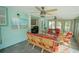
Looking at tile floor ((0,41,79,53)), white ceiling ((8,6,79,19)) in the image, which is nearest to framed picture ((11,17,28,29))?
white ceiling ((8,6,79,19))

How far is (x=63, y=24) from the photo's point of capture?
1838mm

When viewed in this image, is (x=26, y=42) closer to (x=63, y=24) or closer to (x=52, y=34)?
(x=52, y=34)

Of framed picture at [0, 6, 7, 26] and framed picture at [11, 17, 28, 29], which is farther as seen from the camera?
framed picture at [11, 17, 28, 29]

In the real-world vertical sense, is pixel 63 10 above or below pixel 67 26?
above

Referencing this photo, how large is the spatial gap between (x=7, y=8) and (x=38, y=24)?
0.65 metres

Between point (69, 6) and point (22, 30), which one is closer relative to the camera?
point (69, 6)

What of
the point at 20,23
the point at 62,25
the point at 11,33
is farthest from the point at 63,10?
the point at 11,33

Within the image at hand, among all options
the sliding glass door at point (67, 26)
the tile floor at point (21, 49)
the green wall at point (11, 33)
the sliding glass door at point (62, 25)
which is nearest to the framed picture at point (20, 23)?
the green wall at point (11, 33)

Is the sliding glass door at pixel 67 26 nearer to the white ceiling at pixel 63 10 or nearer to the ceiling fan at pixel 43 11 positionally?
the white ceiling at pixel 63 10

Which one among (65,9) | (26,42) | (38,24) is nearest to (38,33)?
(38,24)

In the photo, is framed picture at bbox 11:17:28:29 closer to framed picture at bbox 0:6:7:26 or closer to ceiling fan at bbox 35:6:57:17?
framed picture at bbox 0:6:7:26

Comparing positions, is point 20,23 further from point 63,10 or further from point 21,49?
point 63,10

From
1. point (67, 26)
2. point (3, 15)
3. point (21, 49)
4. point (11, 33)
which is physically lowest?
point (21, 49)

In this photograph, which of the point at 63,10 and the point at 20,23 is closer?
the point at 63,10
